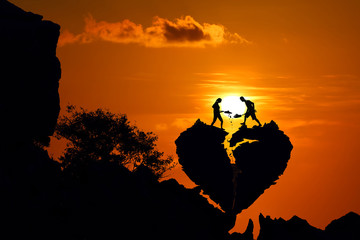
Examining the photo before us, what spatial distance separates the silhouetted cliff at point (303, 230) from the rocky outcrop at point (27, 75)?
1671cm

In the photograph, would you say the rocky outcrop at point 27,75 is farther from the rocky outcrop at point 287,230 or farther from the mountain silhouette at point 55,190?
the rocky outcrop at point 287,230

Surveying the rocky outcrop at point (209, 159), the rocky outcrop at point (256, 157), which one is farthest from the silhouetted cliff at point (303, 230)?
the rocky outcrop at point (209, 159)

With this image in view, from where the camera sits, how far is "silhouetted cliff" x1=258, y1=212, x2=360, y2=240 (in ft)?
126

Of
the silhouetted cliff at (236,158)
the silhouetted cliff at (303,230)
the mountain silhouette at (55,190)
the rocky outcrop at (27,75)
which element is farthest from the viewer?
the silhouetted cliff at (236,158)

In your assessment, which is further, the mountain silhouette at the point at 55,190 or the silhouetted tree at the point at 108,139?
the silhouetted tree at the point at 108,139

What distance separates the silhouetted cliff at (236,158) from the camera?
143ft

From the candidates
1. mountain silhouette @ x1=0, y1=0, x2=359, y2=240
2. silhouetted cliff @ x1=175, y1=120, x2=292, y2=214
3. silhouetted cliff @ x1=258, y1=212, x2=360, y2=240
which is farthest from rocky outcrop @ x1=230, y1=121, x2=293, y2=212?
silhouetted cliff @ x1=258, y1=212, x2=360, y2=240

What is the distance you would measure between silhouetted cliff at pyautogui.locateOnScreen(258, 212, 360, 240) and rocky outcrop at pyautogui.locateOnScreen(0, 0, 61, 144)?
54.8 ft

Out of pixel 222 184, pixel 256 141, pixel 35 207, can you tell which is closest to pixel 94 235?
pixel 35 207

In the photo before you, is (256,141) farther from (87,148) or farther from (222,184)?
(87,148)

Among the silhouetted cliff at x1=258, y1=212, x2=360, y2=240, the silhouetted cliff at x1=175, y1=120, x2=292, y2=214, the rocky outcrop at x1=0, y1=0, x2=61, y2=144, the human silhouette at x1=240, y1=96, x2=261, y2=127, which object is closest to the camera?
the rocky outcrop at x1=0, y1=0, x2=61, y2=144

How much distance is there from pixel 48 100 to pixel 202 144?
12.7m

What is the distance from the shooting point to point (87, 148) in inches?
2404

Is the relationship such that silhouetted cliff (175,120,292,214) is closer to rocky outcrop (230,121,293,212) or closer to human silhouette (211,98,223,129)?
rocky outcrop (230,121,293,212)
